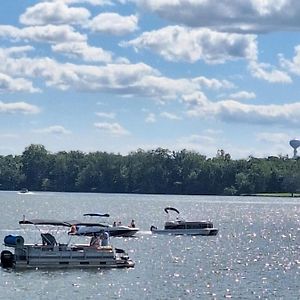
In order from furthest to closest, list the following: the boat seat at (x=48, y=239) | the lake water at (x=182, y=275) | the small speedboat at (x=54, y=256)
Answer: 1. the boat seat at (x=48, y=239)
2. the small speedboat at (x=54, y=256)
3. the lake water at (x=182, y=275)

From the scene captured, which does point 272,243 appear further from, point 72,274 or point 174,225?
point 72,274

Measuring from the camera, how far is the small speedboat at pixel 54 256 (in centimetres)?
7869

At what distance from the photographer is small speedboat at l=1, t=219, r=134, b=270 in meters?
78.7

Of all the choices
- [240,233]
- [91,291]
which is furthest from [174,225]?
[91,291]

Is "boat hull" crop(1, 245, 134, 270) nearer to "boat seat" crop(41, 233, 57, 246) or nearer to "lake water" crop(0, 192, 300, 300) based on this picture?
"boat seat" crop(41, 233, 57, 246)

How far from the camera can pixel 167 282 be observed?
73.6m

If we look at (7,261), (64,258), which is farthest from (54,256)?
(7,261)

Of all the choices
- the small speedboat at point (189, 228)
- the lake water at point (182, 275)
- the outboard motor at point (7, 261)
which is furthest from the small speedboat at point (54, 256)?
the small speedboat at point (189, 228)

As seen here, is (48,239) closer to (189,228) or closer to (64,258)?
(64,258)

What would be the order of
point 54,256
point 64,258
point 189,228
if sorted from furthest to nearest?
point 189,228 → point 64,258 → point 54,256

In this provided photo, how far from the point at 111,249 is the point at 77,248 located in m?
2.72

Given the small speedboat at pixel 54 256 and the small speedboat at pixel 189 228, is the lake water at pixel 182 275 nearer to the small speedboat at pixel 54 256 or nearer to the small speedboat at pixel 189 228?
the small speedboat at pixel 54 256

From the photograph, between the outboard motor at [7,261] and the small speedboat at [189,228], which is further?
the small speedboat at [189,228]

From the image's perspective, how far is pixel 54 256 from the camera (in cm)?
7994
